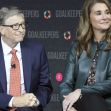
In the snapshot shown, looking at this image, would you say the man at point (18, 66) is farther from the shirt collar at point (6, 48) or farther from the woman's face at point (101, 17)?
the woman's face at point (101, 17)

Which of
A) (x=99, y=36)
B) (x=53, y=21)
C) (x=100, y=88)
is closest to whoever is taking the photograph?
(x=100, y=88)

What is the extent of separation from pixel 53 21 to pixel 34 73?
4.68 ft

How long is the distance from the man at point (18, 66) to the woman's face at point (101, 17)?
1.33 feet

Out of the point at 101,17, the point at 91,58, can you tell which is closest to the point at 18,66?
the point at 91,58

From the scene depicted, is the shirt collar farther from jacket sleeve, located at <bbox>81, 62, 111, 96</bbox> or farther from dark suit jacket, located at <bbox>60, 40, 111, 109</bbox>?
jacket sleeve, located at <bbox>81, 62, 111, 96</bbox>

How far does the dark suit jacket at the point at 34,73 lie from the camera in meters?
3.23

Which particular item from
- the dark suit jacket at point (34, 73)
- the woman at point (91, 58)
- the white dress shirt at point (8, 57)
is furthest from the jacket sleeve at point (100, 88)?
the white dress shirt at point (8, 57)

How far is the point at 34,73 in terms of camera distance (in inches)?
128

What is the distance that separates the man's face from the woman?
0.36m

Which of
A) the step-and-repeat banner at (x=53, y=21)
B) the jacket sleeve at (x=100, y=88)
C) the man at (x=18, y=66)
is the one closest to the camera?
the jacket sleeve at (x=100, y=88)

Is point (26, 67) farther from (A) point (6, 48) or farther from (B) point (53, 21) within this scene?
(B) point (53, 21)

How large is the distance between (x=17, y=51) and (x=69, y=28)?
1.37m

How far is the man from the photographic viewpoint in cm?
319

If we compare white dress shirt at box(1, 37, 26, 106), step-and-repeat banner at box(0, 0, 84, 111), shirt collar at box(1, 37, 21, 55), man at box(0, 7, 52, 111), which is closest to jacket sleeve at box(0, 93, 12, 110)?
man at box(0, 7, 52, 111)
